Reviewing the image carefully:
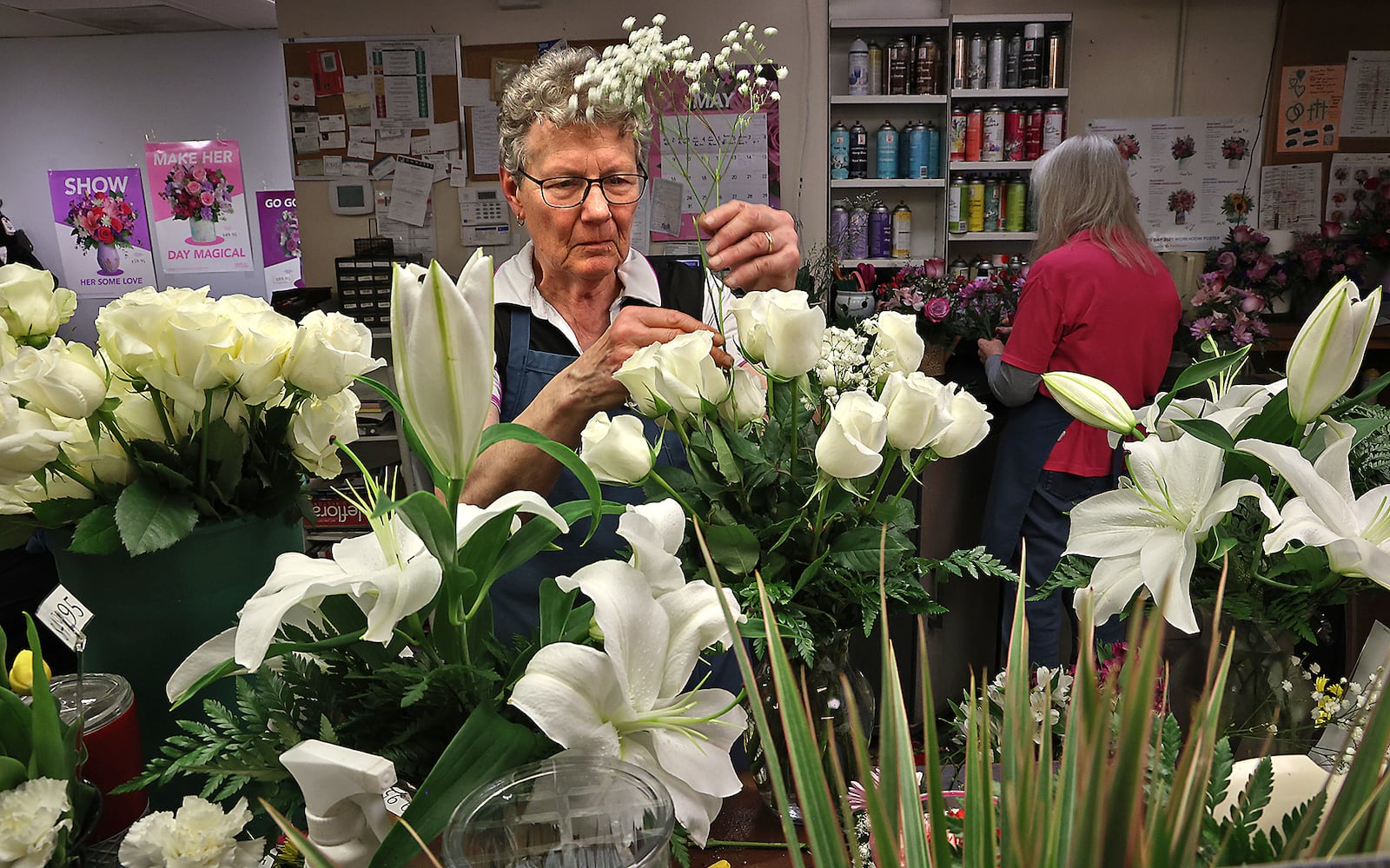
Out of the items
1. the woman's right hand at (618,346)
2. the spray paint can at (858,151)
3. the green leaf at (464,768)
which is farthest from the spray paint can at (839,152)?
the green leaf at (464,768)

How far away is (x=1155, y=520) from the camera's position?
0.82 meters

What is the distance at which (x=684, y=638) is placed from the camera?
1.99ft

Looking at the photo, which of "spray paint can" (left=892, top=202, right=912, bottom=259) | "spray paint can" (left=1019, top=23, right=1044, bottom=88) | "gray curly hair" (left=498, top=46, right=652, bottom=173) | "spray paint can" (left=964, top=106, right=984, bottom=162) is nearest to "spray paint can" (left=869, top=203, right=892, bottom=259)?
"spray paint can" (left=892, top=202, right=912, bottom=259)

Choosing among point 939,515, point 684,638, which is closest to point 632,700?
point 684,638

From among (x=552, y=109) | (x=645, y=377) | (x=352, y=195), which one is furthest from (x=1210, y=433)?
(x=352, y=195)

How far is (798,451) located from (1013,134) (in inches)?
141

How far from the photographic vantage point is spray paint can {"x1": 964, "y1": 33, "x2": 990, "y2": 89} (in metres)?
3.98

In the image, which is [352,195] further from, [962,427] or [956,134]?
[962,427]

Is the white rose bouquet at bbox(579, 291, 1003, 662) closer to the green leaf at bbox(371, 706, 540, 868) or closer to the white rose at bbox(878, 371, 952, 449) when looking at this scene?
the white rose at bbox(878, 371, 952, 449)

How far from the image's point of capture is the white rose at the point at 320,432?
881 millimetres

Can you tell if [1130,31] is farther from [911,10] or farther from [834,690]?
[834,690]

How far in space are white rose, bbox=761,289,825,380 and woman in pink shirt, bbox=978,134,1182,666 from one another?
210 centimetres

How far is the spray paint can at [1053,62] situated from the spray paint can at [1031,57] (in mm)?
26

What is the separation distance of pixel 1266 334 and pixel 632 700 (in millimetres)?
3326
